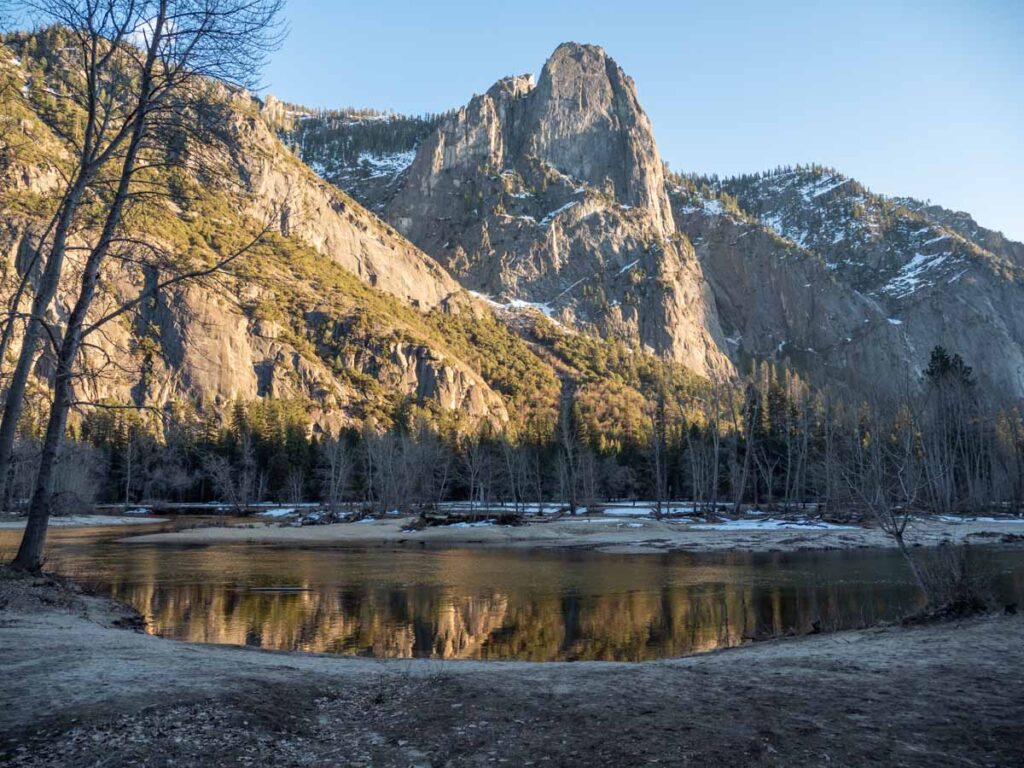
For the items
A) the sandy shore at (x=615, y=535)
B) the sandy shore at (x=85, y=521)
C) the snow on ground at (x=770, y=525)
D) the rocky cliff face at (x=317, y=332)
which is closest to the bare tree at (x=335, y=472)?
the sandy shore at (x=615, y=535)

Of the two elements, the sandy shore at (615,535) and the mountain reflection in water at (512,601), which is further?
the sandy shore at (615,535)

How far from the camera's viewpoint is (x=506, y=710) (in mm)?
6754

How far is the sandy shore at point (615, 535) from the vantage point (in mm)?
40406

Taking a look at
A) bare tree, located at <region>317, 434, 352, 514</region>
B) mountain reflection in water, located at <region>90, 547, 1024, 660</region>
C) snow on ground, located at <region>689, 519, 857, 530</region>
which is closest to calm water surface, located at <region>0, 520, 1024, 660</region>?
mountain reflection in water, located at <region>90, 547, 1024, 660</region>

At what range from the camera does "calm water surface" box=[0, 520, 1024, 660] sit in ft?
49.2

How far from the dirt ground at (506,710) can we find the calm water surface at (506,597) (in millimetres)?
4879

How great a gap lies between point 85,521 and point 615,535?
4837 centimetres

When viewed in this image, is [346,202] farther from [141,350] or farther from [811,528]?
[141,350]

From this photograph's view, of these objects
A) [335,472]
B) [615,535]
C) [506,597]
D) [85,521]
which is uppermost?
[335,472]

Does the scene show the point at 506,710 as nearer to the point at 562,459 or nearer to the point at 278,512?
the point at 562,459

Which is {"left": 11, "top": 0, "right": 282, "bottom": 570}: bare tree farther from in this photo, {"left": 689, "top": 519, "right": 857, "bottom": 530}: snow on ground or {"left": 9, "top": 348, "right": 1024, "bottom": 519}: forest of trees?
{"left": 9, "top": 348, "right": 1024, "bottom": 519}: forest of trees

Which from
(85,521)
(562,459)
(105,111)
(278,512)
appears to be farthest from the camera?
(562,459)

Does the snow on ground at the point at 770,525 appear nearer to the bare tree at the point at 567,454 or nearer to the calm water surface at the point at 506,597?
the calm water surface at the point at 506,597

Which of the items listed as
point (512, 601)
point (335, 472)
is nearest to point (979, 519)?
point (512, 601)
